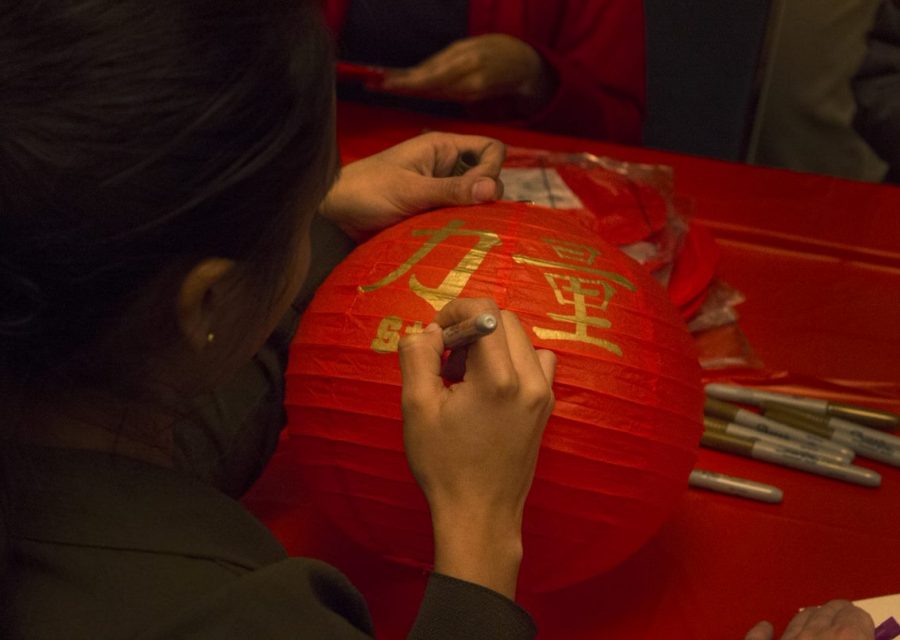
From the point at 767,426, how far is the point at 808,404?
2.3 inches

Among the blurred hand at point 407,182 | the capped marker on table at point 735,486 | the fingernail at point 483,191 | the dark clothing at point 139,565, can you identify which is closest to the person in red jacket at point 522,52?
the blurred hand at point 407,182

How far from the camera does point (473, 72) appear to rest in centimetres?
138

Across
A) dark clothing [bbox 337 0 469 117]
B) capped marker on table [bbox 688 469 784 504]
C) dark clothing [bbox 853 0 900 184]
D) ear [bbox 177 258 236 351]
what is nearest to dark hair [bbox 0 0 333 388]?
ear [bbox 177 258 236 351]

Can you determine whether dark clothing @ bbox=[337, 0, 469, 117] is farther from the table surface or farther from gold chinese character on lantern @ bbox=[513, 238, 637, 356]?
gold chinese character on lantern @ bbox=[513, 238, 637, 356]

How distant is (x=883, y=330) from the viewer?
1.03m

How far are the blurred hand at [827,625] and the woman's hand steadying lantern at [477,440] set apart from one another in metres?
0.22

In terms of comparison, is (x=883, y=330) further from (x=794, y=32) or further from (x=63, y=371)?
(x=794, y=32)

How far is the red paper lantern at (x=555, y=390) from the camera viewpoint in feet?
2.13

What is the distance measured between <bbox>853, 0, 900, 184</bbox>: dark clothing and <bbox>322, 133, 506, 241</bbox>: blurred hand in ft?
4.29

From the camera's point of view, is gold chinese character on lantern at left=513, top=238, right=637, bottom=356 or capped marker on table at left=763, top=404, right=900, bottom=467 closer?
gold chinese character on lantern at left=513, top=238, right=637, bottom=356

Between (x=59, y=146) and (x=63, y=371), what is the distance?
13 centimetres

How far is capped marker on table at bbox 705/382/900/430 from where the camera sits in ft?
2.97

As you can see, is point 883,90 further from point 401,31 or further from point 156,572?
point 156,572

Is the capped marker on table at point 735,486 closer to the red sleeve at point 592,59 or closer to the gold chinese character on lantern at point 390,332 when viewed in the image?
the gold chinese character on lantern at point 390,332
